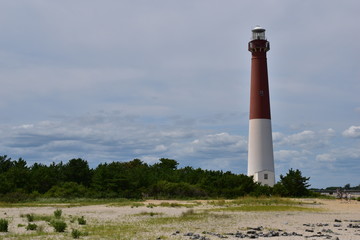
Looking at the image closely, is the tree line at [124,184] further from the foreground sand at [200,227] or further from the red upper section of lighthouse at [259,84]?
the foreground sand at [200,227]

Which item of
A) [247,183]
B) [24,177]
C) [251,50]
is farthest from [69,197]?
[251,50]

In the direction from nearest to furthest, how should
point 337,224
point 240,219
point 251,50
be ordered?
point 337,224 < point 240,219 < point 251,50

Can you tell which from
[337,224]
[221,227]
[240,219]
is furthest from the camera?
[240,219]

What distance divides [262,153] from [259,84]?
7548mm

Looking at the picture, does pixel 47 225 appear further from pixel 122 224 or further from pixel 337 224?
pixel 337 224

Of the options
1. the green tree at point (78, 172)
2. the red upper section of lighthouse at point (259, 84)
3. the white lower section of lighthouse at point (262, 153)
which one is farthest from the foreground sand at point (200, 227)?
the green tree at point (78, 172)

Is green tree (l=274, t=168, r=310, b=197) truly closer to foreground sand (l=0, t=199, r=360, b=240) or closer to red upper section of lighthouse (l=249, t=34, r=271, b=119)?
red upper section of lighthouse (l=249, t=34, r=271, b=119)

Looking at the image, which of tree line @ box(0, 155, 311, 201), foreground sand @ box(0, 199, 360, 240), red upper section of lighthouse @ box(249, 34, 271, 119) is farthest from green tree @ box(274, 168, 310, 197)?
foreground sand @ box(0, 199, 360, 240)

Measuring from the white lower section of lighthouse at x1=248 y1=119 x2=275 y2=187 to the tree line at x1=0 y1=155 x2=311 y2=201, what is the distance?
165 cm

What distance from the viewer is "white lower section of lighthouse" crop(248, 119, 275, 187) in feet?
163

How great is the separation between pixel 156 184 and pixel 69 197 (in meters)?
8.84

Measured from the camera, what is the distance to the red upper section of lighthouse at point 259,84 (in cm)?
4988

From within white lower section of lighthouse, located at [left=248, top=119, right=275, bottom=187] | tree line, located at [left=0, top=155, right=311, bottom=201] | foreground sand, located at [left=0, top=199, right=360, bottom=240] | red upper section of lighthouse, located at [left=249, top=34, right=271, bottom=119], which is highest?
red upper section of lighthouse, located at [left=249, top=34, right=271, bottom=119]

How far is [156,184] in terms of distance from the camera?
155 feet
